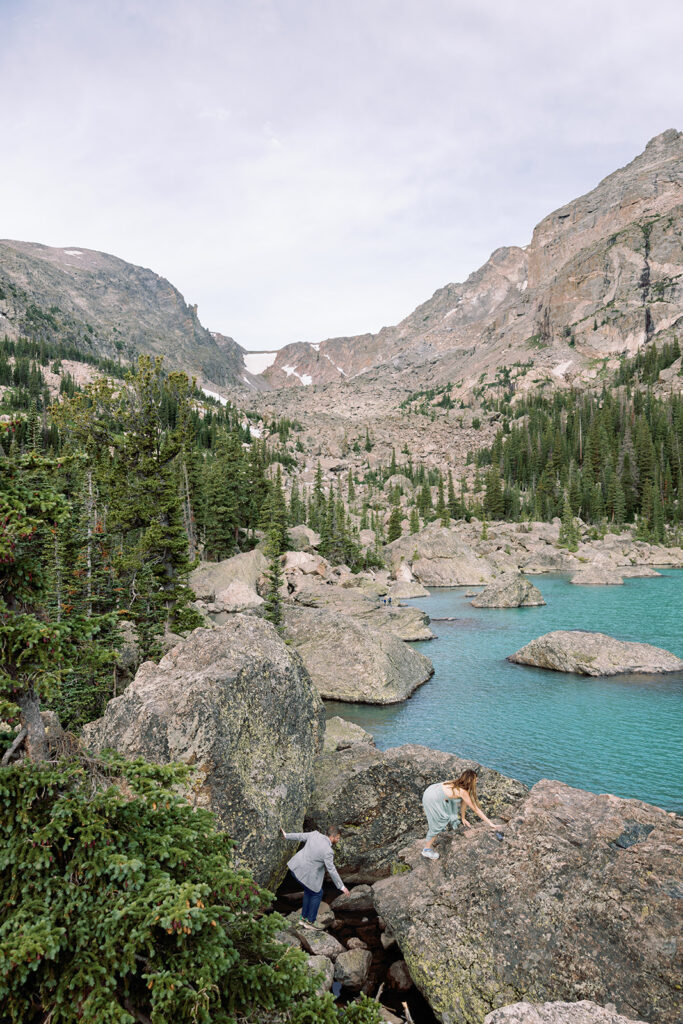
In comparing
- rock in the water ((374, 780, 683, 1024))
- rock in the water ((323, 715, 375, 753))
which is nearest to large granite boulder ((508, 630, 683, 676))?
rock in the water ((323, 715, 375, 753))

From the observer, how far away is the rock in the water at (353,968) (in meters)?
9.88

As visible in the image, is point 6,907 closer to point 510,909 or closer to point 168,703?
point 168,703

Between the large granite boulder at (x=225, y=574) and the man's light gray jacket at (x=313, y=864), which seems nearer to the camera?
the man's light gray jacket at (x=313, y=864)

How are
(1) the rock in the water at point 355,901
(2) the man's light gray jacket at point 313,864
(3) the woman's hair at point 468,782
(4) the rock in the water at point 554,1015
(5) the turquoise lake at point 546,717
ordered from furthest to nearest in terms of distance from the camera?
1. (5) the turquoise lake at point 546,717
2. (1) the rock in the water at point 355,901
3. (3) the woman's hair at point 468,782
4. (2) the man's light gray jacket at point 313,864
5. (4) the rock in the water at point 554,1015

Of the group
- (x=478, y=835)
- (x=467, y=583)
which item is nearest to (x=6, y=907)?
(x=478, y=835)

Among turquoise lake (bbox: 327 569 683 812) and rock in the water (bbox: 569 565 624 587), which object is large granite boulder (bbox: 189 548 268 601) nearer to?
turquoise lake (bbox: 327 569 683 812)

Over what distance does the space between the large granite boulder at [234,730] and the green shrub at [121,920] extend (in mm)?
5857

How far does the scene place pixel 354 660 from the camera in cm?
3084

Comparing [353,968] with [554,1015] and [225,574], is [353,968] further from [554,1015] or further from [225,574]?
[225,574]

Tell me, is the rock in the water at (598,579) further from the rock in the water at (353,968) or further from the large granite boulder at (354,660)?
the rock in the water at (353,968)

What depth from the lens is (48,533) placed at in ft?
21.2

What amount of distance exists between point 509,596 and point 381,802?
4552 centimetres

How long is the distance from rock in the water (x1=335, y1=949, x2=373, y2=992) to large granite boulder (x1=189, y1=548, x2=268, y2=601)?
110 feet

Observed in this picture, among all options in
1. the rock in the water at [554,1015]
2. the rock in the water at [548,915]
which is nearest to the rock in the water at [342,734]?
the rock in the water at [548,915]
